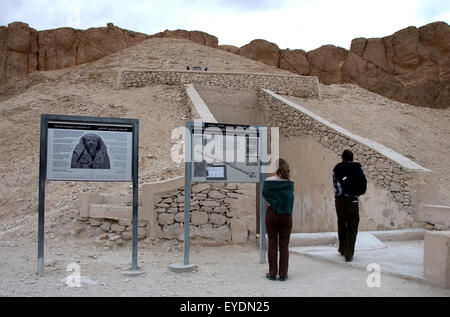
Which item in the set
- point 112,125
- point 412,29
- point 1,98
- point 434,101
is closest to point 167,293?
point 112,125

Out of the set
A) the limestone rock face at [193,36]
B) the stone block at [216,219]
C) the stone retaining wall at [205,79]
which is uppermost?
the limestone rock face at [193,36]

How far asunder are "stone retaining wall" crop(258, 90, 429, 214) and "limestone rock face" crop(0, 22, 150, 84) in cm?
2573

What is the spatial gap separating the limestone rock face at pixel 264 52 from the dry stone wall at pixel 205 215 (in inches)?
1230

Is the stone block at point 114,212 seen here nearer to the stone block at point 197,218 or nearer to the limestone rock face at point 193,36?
the stone block at point 197,218

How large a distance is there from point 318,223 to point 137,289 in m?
7.87

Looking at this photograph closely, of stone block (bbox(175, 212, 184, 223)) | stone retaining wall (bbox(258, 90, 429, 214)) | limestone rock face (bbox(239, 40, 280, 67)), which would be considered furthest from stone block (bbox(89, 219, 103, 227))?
limestone rock face (bbox(239, 40, 280, 67))

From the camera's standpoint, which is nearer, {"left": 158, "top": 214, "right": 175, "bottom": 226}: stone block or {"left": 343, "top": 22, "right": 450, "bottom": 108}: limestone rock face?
{"left": 158, "top": 214, "right": 175, "bottom": 226}: stone block

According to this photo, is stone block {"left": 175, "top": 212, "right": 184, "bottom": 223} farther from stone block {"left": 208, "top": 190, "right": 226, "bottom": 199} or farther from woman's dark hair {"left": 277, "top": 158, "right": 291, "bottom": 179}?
woman's dark hair {"left": 277, "top": 158, "right": 291, "bottom": 179}

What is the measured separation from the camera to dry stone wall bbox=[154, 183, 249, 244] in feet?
23.8

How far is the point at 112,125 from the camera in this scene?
18.7 ft

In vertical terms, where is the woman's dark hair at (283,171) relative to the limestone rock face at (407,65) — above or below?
below

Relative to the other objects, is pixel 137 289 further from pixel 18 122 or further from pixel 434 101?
pixel 434 101

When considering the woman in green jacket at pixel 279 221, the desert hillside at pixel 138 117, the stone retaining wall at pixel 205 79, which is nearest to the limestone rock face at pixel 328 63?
the desert hillside at pixel 138 117

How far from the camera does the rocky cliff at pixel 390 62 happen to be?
2930 centimetres
